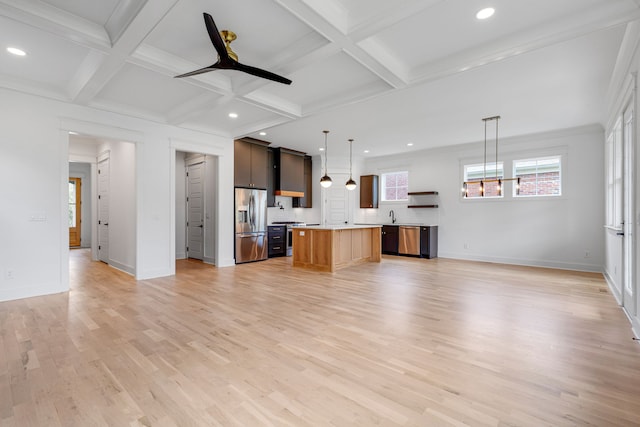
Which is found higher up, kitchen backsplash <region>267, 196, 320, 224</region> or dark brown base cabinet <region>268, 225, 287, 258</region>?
kitchen backsplash <region>267, 196, 320, 224</region>

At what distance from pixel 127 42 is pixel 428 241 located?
7.13m

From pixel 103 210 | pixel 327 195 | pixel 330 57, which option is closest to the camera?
pixel 330 57

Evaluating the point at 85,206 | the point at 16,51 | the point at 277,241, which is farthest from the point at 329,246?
the point at 85,206

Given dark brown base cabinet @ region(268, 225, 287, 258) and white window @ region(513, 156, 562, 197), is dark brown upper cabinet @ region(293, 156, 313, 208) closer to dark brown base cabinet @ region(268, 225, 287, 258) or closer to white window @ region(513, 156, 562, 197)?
dark brown base cabinet @ region(268, 225, 287, 258)

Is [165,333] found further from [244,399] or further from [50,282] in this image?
[50,282]

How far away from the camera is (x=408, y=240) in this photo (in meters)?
8.08

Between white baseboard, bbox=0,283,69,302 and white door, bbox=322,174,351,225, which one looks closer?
white baseboard, bbox=0,283,69,302

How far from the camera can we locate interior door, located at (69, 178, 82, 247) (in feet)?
32.8

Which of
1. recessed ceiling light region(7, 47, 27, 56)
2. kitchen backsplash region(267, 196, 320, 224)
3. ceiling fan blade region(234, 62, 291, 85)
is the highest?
recessed ceiling light region(7, 47, 27, 56)

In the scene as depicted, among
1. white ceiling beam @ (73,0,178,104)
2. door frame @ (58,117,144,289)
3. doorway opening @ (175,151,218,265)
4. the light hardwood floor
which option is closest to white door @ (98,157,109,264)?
doorway opening @ (175,151,218,265)

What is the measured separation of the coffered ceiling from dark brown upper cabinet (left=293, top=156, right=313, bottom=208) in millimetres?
3693

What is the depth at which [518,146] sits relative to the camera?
22.4ft

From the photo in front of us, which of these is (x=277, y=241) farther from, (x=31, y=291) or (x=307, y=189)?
(x=31, y=291)

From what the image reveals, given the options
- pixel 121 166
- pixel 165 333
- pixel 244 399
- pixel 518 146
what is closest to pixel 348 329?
pixel 244 399
